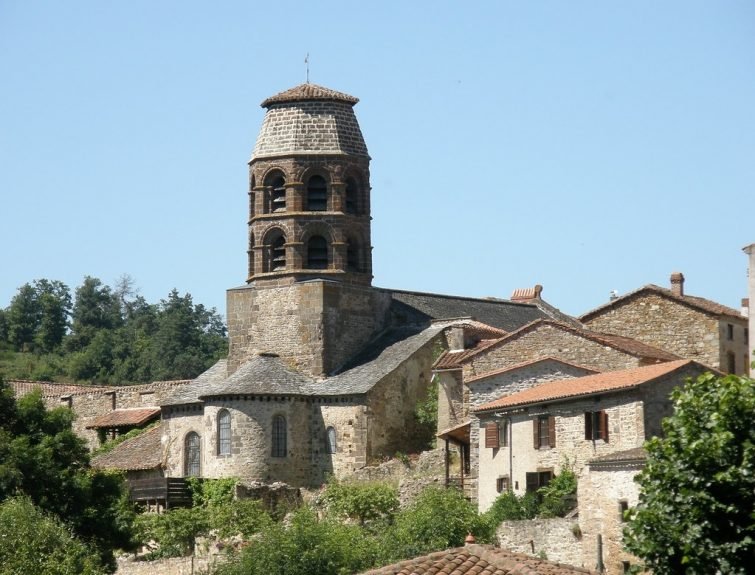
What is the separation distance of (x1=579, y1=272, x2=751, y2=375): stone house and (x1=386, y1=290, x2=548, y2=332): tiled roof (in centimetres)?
666

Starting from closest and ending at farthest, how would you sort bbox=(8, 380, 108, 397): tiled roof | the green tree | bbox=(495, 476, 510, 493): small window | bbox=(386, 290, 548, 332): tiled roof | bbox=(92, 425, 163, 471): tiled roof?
the green tree → bbox=(495, 476, 510, 493): small window → bbox=(92, 425, 163, 471): tiled roof → bbox=(386, 290, 548, 332): tiled roof → bbox=(8, 380, 108, 397): tiled roof

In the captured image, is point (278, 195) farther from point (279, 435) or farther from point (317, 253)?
point (279, 435)

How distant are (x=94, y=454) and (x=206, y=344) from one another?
60.3 metres

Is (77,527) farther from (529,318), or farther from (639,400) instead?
(529,318)

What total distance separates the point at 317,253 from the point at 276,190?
2712 millimetres

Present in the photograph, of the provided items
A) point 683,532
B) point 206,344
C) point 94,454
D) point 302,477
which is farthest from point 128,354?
point 683,532

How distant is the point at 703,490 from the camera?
38250mm

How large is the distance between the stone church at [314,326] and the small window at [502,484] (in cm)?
1165

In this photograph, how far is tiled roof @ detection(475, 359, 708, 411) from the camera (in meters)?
55.2

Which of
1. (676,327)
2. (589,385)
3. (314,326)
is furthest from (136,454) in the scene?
(589,385)

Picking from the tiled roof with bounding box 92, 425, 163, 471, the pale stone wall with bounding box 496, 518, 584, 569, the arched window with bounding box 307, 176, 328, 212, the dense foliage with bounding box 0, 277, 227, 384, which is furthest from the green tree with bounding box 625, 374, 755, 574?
the dense foliage with bounding box 0, 277, 227, 384

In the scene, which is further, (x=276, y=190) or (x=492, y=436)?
(x=276, y=190)

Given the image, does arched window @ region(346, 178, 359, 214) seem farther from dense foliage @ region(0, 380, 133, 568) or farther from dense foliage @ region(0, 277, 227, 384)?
dense foliage @ region(0, 277, 227, 384)

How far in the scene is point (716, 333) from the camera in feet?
228
